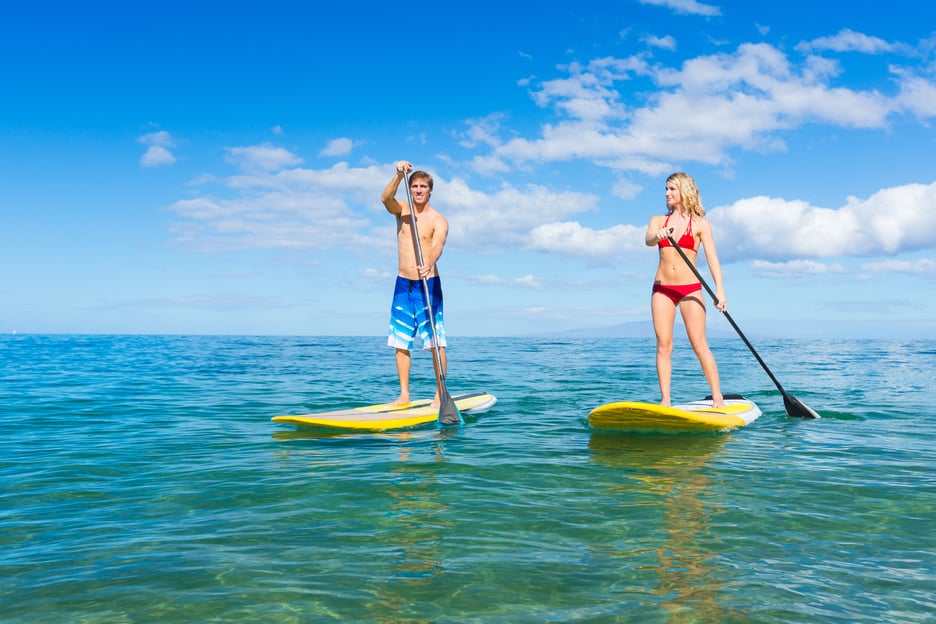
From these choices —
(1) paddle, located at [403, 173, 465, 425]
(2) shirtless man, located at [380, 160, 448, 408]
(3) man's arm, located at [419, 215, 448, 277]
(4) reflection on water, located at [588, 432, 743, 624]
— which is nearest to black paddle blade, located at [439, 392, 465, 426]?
(1) paddle, located at [403, 173, 465, 425]

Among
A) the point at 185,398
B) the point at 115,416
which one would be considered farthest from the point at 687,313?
the point at 185,398

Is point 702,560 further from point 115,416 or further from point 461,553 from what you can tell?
point 115,416

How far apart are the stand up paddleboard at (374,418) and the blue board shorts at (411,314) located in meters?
0.79

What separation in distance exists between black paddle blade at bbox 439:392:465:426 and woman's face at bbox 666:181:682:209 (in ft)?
11.3

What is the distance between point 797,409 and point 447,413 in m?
4.60

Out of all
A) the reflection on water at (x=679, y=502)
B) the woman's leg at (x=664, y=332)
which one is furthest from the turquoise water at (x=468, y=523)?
the woman's leg at (x=664, y=332)

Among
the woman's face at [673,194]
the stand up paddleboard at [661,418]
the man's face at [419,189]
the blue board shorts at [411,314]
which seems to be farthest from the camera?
the blue board shorts at [411,314]

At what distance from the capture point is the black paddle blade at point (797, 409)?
8.49m

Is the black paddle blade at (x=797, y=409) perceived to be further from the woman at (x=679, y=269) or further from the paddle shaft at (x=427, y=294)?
the paddle shaft at (x=427, y=294)

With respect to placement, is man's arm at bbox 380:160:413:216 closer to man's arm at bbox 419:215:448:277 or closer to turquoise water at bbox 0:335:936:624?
man's arm at bbox 419:215:448:277

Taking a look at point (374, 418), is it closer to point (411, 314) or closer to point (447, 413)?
point (447, 413)

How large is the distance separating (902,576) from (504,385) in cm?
1048

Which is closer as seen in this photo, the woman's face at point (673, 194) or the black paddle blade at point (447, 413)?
the woman's face at point (673, 194)

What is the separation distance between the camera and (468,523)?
3949 millimetres
